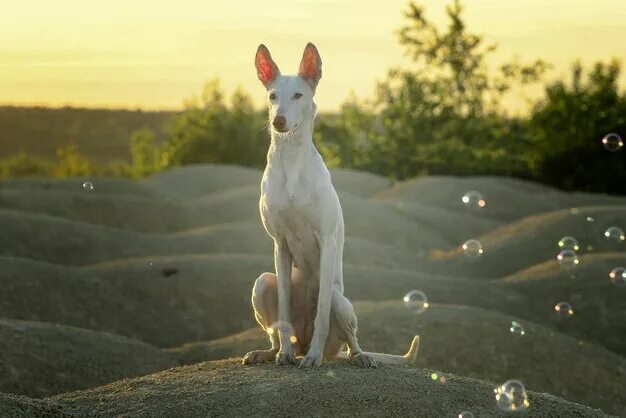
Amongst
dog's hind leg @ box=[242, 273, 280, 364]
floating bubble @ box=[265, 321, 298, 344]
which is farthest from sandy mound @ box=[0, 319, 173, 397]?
floating bubble @ box=[265, 321, 298, 344]

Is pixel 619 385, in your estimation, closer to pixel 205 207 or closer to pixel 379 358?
pixel 379 358

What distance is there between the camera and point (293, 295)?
7797mm

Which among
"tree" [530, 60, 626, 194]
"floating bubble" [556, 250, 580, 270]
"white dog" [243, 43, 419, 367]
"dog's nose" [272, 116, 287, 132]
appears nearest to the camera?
"dog's nose" [272, 116, 287, 132]

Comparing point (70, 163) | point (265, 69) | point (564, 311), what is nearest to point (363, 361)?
point (265, 69)

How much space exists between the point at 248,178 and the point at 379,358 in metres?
23.5

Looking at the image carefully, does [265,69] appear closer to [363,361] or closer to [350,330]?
[350,330]

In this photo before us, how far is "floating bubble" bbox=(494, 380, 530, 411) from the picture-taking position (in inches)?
296

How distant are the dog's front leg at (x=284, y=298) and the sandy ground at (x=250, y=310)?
18 centimetres

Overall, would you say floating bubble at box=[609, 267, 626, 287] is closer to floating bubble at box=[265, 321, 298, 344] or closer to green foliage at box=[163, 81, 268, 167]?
floating bubble at box=[265, 321, 298, 344]

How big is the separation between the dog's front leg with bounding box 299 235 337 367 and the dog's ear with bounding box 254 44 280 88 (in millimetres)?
1188

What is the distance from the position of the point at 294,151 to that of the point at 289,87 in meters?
0.44

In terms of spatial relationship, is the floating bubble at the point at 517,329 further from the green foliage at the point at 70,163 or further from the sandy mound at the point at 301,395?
the green foliage at the point at 70,163

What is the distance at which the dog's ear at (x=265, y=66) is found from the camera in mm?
7438

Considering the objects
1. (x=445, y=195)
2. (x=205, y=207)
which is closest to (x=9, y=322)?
(x=205, y=207)
